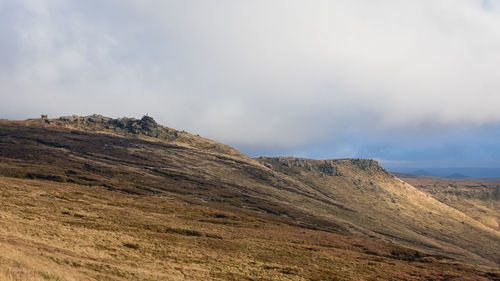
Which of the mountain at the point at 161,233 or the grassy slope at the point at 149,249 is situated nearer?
the grassy slope at the point at 149,249

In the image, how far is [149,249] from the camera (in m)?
45.0

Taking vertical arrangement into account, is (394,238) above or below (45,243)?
below

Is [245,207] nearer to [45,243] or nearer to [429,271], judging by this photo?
[429,271]

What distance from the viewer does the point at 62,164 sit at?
13188 centimetres

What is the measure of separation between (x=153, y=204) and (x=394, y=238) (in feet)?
400

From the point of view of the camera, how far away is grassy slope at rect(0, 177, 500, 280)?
31719 millimetres

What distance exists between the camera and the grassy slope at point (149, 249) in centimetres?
3172

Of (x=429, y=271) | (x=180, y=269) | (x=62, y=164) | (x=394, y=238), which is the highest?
(x=62, y=164)

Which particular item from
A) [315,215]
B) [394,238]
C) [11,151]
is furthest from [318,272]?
[11,151]

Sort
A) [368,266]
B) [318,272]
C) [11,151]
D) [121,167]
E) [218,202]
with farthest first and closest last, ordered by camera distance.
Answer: [121,167] < [11,151] < [218,202] < [368,266] < [318,272]

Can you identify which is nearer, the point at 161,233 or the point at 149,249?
the point at 149,249

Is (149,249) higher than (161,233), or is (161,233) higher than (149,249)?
(149,249)

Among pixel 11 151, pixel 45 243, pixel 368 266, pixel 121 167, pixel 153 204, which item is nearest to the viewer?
pixel 45 243

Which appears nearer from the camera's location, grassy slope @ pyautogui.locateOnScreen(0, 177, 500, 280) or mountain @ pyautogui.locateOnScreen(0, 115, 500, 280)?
grassy slope @ pyautogui.locateOnScreen(0, 177, 500, 280)
